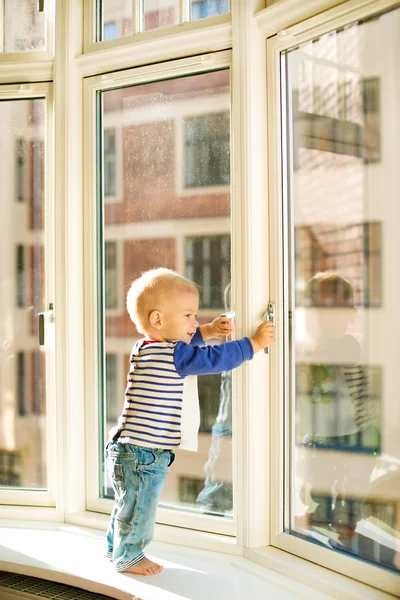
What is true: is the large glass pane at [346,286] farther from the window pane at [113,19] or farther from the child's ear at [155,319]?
the window pane at [113,19]

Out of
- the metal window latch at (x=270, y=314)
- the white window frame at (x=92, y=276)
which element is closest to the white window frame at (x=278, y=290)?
the metal window latch at (x=270, y=314)

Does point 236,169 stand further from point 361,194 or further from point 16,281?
point 16,281

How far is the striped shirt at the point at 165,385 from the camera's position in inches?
81.5

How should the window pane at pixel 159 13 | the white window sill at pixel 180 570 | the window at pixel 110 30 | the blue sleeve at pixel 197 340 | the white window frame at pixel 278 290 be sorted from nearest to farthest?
the white window sill at pixel 180 570 < the white window frame at pixel 278 290 < the blue sleeve at pixel 197 340 < the window pane at pixel 159 13 < the window at pixel 110 30

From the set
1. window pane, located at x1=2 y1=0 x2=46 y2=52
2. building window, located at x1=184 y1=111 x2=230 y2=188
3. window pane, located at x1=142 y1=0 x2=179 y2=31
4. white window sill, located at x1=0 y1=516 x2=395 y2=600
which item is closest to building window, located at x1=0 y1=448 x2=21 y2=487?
white window sill, located at x1=0 y1=516 x2=395 y2=600

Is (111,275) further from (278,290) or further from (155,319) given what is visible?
(278,290)

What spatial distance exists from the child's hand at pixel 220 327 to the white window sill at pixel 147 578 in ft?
2.32

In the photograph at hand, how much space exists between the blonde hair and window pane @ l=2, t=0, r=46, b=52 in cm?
109

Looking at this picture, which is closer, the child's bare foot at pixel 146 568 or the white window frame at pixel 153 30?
the child's bare foot at pixel 146 568

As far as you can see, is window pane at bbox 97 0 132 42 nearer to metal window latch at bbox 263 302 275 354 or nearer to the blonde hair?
the blonde hair

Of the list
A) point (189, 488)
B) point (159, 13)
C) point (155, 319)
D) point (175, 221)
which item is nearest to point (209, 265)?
point (175, 221)

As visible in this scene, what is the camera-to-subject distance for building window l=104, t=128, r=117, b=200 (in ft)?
8.41

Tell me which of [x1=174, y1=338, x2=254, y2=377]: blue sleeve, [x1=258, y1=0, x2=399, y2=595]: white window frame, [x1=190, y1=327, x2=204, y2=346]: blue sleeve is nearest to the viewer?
[x1=174, y1=338, x2=254, y2=377]: blue sleeve

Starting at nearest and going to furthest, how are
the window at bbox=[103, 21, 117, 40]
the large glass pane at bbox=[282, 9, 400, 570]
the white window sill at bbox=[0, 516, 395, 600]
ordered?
the large glass pane at bbox=[282, 9, 400, 570], the white window sill at bbox=[0, 516, 395, 600], the window at bbox=[103, 21, 117, 40]
